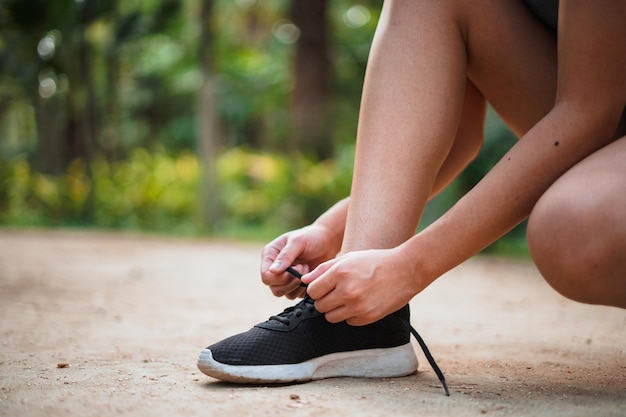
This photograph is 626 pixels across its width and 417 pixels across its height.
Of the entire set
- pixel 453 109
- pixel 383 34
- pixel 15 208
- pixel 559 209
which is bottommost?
pixel 15 208

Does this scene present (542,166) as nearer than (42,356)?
Yes

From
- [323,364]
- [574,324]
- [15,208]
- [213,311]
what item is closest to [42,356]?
[323,364]

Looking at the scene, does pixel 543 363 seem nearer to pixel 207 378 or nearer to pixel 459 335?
pixel 459 335

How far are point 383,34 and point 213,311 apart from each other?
133 cm

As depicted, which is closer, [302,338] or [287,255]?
[302,338]

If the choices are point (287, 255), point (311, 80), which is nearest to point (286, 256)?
point (287, 255)

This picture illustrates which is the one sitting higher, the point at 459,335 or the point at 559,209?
the point at 559,209

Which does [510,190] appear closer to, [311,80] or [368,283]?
[368,283]

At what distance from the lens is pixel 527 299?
2.86 m

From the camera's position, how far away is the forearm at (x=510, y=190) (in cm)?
112

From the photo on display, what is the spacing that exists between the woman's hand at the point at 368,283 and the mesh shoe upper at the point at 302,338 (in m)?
0.08

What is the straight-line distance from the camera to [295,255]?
1.36 m

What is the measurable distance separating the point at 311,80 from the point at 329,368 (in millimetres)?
7155

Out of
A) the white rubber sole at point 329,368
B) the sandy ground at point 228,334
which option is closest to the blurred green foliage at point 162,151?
the sandy ground at point 228,334
